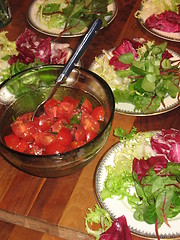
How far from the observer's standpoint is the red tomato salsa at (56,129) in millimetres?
1295

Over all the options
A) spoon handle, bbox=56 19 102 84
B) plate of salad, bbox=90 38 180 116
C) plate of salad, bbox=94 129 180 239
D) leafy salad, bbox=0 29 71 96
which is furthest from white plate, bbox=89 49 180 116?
leafy salad, bbox=0 29 71 96

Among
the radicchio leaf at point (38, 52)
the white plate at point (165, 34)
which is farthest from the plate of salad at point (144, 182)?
the white plate at point (165, 34)

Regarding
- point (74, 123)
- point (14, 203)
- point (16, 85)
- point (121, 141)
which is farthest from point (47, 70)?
point (14, 203)

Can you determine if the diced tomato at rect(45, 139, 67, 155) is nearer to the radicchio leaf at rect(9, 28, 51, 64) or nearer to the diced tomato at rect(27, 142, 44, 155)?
the diced tomato at rect(27, 142, 44, 155)

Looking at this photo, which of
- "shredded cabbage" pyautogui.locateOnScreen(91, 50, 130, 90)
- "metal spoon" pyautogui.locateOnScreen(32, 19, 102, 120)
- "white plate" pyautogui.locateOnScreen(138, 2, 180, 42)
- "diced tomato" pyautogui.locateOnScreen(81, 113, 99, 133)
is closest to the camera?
"diced tomato" pyautogui.locateOnScreen(81, 113, 99, 133)

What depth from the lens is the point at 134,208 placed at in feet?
3.97

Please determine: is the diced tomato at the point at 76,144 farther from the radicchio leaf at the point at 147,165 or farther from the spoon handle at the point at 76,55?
the spoon handle at the point at 76,55

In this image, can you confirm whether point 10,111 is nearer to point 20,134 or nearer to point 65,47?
point 20,134

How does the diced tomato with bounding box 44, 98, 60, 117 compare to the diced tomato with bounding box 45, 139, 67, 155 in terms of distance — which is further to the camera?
the diced tomato with bounding box 44, 98, 60, 117

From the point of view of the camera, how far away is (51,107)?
1421mm

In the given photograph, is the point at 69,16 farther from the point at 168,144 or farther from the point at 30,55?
the point at 168,144

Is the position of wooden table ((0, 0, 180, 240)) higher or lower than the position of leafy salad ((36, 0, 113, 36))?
lower

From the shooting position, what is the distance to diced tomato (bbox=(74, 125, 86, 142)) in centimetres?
130

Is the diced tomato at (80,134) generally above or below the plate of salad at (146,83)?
above
